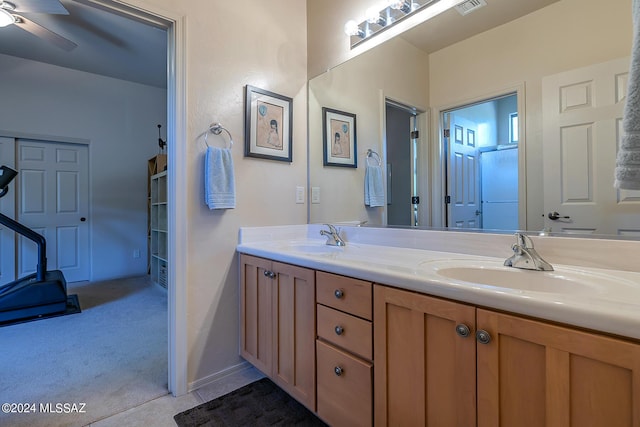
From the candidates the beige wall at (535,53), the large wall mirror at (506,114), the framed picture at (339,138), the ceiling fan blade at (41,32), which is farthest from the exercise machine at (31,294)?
the beige wall at (535,53)

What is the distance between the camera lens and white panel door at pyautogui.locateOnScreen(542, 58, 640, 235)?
38.8 inches

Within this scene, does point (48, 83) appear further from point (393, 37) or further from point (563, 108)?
point (563, 108)

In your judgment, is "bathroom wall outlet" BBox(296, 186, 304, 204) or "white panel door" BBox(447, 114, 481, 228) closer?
"white panel door" BBox(447, 114, 481, 228)

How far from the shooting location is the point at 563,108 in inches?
43.6

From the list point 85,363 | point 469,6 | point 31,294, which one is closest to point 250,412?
point 85,363

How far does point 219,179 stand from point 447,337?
1325 millimetres

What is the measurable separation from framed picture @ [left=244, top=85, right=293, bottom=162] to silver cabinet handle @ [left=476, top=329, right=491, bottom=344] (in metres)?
1.50

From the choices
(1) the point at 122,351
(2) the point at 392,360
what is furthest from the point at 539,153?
(1) the point at 122,351

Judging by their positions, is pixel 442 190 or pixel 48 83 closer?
pixel 442 190

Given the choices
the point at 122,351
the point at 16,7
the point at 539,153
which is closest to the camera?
the point at 539,153

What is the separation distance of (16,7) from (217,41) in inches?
53.2

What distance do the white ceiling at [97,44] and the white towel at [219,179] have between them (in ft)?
6.20

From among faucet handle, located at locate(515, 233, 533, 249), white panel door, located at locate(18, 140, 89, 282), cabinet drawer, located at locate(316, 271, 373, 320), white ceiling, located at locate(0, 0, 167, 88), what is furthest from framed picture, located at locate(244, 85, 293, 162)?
white panel door, located at locate(18, 140, 89, 282)

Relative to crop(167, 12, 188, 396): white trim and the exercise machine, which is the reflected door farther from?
the exercise machine
